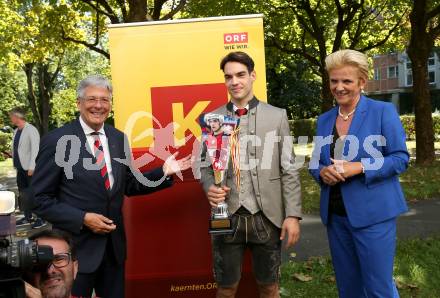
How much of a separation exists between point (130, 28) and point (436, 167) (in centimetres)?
1013

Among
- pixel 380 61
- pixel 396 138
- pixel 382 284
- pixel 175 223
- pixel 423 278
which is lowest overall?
pixel 423 278

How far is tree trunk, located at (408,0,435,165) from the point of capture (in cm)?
1239

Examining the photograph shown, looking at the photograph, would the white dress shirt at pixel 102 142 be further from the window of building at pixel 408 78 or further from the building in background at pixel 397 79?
the window of building at pixel 408 78

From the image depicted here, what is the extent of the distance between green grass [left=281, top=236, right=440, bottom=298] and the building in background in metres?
46.0

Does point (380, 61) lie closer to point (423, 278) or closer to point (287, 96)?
point (287, 96)

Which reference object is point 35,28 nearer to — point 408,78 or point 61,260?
point 61,260

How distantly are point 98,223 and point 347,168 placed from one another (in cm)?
162

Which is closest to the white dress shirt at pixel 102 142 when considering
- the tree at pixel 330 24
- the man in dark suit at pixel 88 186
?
the man in dark suit at pixel 88 186

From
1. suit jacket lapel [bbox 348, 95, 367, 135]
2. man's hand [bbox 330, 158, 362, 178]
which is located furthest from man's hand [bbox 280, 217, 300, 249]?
suit jacket lapel [bbox 348, 95, 367, 135]

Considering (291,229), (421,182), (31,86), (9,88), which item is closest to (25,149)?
(291,229)

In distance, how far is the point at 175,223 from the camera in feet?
13.6

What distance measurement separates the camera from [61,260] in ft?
6.53

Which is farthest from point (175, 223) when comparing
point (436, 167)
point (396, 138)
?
point (436, 167)

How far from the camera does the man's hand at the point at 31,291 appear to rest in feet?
5.63
